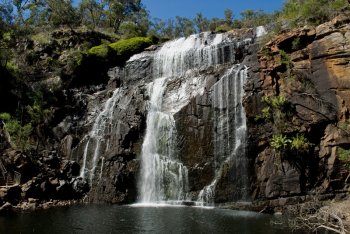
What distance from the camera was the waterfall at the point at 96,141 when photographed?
3008 centimetres

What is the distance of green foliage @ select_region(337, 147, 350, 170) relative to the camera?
892 inches

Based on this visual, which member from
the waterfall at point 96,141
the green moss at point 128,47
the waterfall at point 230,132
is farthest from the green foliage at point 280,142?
the green moss at point 128,47

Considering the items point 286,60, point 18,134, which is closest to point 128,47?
point 18,134

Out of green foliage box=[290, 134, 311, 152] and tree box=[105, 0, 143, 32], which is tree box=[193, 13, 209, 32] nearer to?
tree box=[105, 0, 143, 32]

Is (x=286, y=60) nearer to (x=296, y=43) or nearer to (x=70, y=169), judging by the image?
(x=296, y=43)

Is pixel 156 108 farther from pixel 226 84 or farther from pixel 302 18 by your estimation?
pixel 302 18

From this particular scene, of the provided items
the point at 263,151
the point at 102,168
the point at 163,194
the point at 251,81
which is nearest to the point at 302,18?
the point at 251,81

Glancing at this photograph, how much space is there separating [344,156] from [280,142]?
3.57m

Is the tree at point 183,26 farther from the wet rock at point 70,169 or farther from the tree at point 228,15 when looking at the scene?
the wet rock at point 70,169

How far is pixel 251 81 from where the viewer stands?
27.7 meters

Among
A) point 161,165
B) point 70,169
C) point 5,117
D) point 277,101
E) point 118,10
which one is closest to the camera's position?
point 277,101

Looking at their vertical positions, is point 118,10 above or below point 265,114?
above

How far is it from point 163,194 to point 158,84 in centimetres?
963

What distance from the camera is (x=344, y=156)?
22.7 meters
